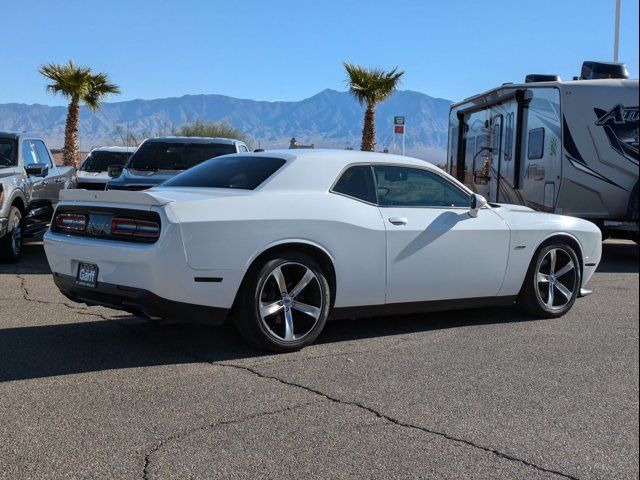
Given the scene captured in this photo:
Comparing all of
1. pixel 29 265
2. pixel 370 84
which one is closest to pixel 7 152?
pixel 29 265

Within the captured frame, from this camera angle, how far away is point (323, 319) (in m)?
5.64

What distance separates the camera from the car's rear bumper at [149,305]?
511 cm

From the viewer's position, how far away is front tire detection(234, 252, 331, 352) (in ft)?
17.5

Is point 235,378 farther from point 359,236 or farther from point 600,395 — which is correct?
point 600,395

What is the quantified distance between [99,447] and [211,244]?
1.75 meters

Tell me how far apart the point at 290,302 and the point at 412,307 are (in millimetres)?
1154

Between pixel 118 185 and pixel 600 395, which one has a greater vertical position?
pixel 118 185

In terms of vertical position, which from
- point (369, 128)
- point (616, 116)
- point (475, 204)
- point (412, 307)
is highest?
point (369, 128)

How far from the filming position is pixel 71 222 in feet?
18.7

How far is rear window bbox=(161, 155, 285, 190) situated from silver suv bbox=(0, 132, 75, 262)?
4.51m

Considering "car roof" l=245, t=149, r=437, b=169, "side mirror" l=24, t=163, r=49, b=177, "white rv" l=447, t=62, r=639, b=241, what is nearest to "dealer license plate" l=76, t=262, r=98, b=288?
"car roof" l=245, t=149, r=437, b=169

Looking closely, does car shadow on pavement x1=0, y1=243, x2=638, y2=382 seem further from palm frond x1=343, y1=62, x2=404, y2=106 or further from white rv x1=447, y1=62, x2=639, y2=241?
palm frond x1=343, y1=62, x2=404, y2=106

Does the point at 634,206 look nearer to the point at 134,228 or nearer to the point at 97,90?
the point at 134,228

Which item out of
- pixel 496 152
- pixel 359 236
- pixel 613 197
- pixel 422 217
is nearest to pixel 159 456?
pixel 359 236
